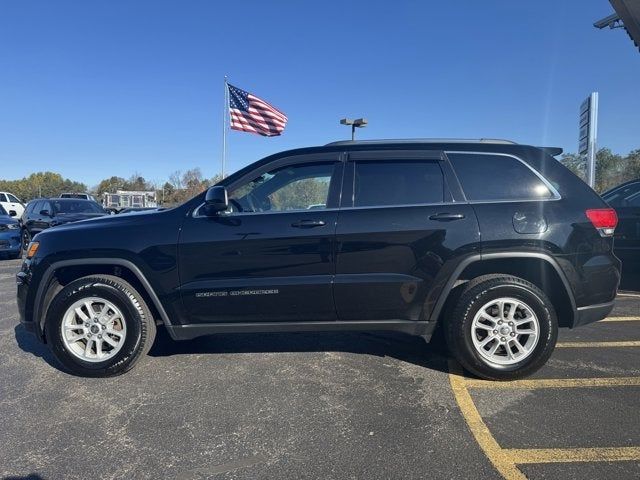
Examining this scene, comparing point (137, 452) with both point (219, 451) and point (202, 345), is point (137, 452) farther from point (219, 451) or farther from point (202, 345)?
point (202, 345)

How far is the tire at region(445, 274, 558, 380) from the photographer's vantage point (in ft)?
12.0

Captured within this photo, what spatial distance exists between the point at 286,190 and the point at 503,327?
210cm

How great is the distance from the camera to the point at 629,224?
7090 millimetres

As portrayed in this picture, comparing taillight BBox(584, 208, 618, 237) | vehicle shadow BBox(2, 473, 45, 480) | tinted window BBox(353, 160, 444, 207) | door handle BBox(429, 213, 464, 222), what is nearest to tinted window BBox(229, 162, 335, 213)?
tinted window BBox(353, 160, 444, 207)

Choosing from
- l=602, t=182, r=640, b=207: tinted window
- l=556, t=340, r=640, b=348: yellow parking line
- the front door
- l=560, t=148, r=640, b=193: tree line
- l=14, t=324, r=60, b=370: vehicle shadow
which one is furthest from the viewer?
l=560, t=148, r=640, b=193: tree line

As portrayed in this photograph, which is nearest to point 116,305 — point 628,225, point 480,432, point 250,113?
point 480,432

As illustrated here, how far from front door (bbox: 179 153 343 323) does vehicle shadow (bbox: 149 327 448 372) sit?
87 cm

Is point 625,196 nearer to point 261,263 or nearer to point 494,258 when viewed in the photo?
point 494,258

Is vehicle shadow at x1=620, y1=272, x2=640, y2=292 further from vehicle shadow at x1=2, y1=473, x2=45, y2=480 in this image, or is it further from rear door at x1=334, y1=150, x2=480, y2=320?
vehicle shadow at x1=2, y1=473, x2=45, y2=480

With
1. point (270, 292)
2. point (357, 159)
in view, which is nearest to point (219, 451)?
point (270, 292)

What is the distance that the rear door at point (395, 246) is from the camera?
3680 millimetres

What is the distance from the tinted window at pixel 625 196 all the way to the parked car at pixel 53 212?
12121 millimetres

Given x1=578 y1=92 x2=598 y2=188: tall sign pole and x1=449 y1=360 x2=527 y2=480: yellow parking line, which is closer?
x1=449 y1=360 x2=527 y2=480: yellow parking line

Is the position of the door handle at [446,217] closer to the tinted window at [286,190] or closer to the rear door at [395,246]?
the rear door at [395,246]
